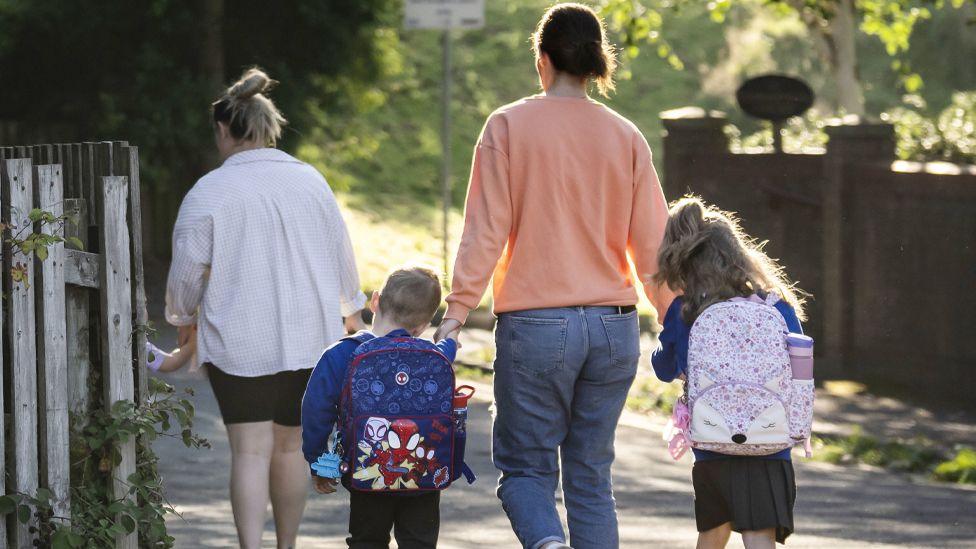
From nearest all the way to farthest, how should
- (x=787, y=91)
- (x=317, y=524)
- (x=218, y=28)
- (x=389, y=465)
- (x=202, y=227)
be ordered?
(x=389, y=465) < (x=202, y=227) < (x=317, y=524) < (x=787, y=91) < (x=218, y=28)

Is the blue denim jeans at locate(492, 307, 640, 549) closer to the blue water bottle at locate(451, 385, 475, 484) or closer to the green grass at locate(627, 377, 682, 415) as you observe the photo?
the blue water bottle at locate(451, 385, 475, 484)

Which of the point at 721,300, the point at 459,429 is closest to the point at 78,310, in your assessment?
the point at 459,429

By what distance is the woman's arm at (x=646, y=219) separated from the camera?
4953 mm

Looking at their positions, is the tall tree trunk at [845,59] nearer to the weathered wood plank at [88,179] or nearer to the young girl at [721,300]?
the young girl at [721,300]

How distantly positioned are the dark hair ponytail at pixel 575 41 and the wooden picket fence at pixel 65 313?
4.41 feet

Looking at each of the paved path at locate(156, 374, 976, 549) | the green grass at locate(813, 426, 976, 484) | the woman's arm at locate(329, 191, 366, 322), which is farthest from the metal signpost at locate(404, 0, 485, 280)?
the woman's arm at locate(329, 191, 366, 322)

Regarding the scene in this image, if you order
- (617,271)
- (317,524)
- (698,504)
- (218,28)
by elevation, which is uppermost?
(218,28)

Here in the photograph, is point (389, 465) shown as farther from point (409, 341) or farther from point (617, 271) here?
point (617, 271)

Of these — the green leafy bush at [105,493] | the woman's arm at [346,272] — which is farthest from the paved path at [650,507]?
the green leafy bush at [105,493]

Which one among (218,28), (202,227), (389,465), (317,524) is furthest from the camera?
(218,28)

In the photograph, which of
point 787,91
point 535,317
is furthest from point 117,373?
point 787,91

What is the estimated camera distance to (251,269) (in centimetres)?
549

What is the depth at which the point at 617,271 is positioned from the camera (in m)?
4.92

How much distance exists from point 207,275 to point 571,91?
1475mm
